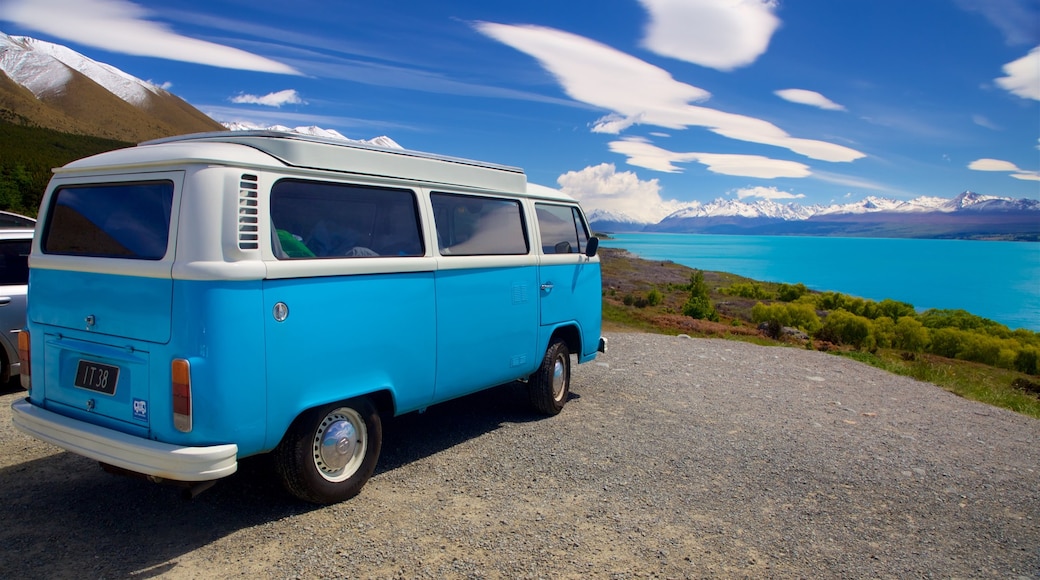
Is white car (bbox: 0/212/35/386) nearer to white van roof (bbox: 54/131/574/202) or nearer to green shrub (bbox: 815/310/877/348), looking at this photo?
white van roof (bbox: 54/131/574/202)

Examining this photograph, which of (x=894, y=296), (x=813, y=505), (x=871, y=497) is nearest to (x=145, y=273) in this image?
(x=813, y=505)

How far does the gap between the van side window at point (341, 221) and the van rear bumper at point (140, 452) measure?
123 centimetres

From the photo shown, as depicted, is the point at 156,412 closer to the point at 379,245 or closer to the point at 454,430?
the point at 379,245

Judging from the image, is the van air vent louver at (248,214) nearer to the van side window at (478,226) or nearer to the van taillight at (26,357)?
the van side window at (478,226)

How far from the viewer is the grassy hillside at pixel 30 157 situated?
57.1 m

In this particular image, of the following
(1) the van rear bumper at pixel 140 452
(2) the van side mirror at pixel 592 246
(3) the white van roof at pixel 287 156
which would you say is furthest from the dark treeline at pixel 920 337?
(1) the van rear bumper at pixel 140 452

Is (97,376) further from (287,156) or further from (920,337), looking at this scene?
(920,337)

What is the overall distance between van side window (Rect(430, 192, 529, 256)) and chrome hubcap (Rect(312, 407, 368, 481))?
1543 millimetres

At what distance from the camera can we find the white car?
23.1 ft

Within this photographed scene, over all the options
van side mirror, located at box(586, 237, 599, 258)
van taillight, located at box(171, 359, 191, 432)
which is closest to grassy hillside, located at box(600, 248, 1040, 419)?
van side mirror, located at box(586, 237, 599, 258)

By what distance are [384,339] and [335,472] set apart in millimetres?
1001

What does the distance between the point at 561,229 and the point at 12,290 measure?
19.5ft

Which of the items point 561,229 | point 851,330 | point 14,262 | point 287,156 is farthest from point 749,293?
point 287,156

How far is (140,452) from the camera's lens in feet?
12.4
